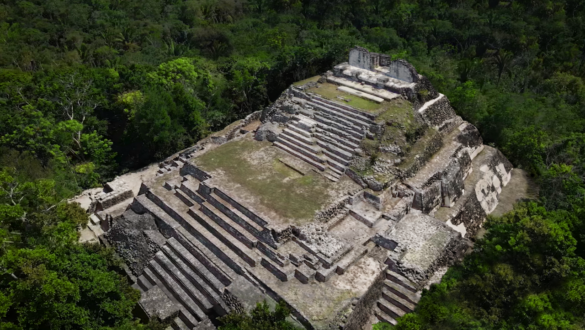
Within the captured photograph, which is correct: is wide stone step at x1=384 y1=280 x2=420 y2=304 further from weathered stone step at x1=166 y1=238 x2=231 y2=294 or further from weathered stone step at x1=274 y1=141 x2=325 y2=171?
weathered stone step at x1=274 y1=141 x2=325 y2=171

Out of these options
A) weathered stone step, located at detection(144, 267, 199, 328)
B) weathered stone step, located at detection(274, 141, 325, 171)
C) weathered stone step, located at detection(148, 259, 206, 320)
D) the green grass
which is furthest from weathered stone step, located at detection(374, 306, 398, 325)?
weathered stone step, located at detection(274, 141, 325, 171)

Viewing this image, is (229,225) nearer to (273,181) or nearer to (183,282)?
(183,282)

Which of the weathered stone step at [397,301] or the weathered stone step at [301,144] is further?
the weathered stone step at [301,144]

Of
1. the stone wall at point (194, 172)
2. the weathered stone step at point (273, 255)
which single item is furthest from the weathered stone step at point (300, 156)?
the weathered stone step at point (273, 255)

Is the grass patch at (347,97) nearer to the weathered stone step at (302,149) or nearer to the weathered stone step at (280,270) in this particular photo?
the weathered stone step at (302,149)

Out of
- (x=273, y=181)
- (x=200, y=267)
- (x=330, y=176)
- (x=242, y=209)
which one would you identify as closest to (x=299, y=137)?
(x=330, y=176)

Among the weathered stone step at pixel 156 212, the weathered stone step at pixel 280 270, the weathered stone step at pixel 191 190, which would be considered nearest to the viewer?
the weathered stone step at pixel 280 270

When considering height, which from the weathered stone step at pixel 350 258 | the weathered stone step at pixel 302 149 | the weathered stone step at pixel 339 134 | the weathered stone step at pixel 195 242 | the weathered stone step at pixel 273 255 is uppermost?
the weathered stone step at pixel 339 134
